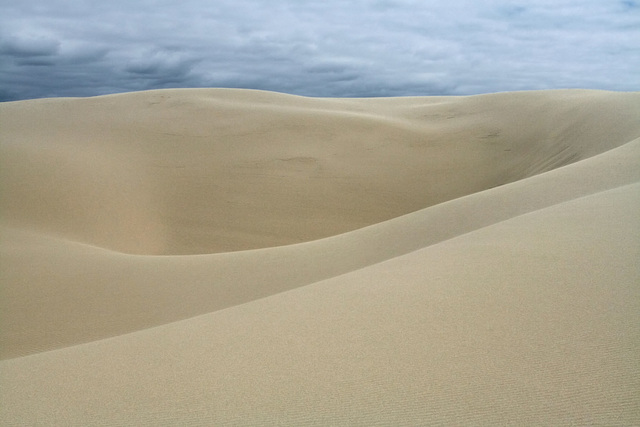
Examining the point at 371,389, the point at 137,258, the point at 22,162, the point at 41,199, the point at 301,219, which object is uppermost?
the point at 22,162

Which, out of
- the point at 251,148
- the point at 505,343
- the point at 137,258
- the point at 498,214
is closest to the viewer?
the point at 505,343

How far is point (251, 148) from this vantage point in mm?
15336

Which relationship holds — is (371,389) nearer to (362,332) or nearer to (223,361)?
(362,332)

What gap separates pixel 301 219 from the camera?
12422 millimetres

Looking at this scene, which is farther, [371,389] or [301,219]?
[301,219]

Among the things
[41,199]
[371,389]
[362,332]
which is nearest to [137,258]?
[41,199]

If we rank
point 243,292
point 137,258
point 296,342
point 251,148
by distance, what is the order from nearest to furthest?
1. point 296,342
2. point 243,292
3. point 137,258
4. point 251,148

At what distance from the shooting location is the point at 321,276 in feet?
20.8

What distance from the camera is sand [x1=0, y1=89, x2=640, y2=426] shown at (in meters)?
2.47

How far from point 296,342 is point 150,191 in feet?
34.4

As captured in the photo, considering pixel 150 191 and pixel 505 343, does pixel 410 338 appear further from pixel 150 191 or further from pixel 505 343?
pixel 150 191

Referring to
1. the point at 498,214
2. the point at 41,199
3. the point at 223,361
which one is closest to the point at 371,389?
the point at 223,361

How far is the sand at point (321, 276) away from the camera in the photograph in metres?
2.47

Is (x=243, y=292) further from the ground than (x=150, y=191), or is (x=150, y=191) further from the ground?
(x=150, y=191)
